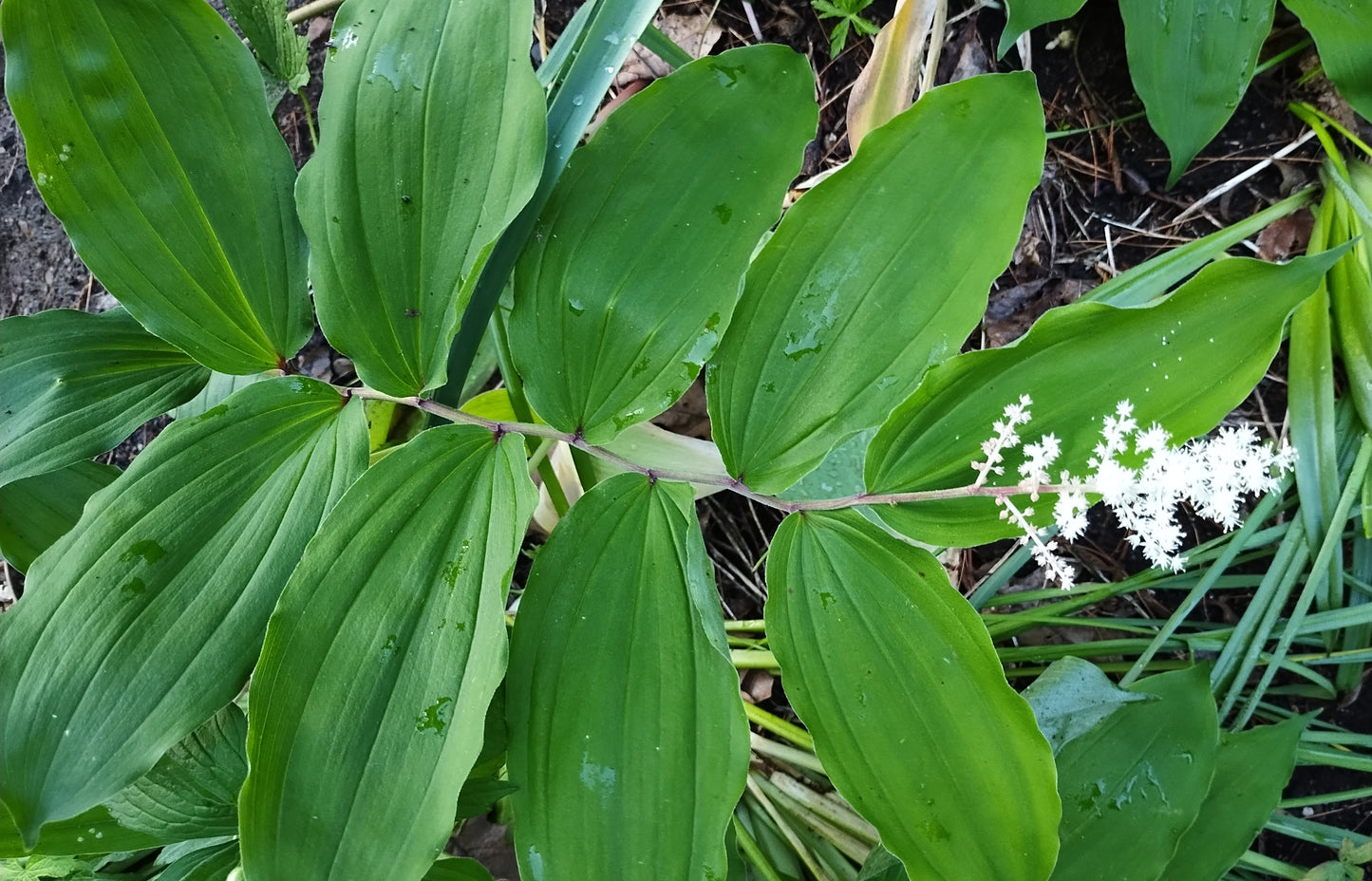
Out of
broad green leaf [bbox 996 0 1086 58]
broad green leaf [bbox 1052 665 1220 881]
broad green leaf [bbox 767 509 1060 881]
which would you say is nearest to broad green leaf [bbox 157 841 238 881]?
broad green leaf [bbox 767 509 1060 881]

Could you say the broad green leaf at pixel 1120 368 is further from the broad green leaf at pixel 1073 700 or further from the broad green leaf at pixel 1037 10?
the broad green leaf at pixel 1037 10

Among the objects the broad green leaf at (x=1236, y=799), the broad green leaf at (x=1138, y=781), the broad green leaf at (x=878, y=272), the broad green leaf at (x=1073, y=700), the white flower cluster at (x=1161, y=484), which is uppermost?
the broad green leaf at (x=878, y=272)

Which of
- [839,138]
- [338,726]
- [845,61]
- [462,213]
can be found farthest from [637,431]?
[845,61]

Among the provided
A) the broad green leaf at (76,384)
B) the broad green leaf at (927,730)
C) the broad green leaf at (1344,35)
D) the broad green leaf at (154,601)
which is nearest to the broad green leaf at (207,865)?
the broad green leaf at (154,601)

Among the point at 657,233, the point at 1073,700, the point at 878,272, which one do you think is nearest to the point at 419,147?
the point at 657,233

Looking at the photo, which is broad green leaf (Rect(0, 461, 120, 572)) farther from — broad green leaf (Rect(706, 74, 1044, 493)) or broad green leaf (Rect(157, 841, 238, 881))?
broad green leaf (Rect(706, 74, 1044, 493))

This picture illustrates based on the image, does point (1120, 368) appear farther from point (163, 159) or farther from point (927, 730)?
point (163, 159)

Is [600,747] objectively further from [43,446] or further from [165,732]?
[43,446]
